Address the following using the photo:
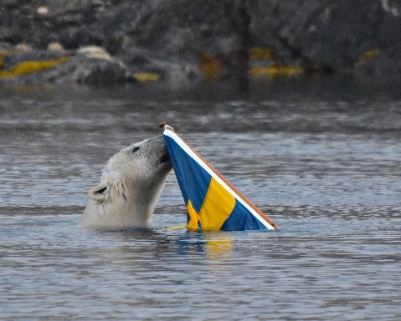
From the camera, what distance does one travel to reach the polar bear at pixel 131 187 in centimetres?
1814

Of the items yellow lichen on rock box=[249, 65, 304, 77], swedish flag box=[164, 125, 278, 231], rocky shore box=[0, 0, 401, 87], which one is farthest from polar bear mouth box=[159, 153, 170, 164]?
yellow lichen on rock box=[249, 65, 304, 77]

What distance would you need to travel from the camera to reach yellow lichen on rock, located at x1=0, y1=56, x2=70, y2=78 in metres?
64.1

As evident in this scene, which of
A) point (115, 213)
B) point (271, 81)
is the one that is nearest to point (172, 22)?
point (271, 81)

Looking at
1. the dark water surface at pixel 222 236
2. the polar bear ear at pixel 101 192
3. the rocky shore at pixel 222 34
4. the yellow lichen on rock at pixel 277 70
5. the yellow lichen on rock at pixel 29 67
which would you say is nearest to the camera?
the dark water surface at pixel 222 236

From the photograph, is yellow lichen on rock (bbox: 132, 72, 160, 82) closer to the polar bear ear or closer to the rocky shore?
the rocky shore

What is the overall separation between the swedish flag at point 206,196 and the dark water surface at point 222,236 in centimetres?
A: 25

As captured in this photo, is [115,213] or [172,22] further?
[172,22]

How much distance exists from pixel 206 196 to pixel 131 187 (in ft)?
2.87

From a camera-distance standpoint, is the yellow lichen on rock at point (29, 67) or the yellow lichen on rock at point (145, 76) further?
the yellow lichen on rock at point (145, 76)

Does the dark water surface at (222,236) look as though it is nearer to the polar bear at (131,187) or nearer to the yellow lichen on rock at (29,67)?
the polar bear at (131,187)

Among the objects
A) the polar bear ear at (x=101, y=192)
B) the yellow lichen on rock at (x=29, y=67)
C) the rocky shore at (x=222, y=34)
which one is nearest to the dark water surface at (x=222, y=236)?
the polar bear ear at (x=101, y=192)

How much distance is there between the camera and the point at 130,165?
18.1m

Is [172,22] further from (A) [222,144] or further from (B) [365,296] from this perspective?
(B) [365,296]

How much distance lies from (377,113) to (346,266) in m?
27.9
